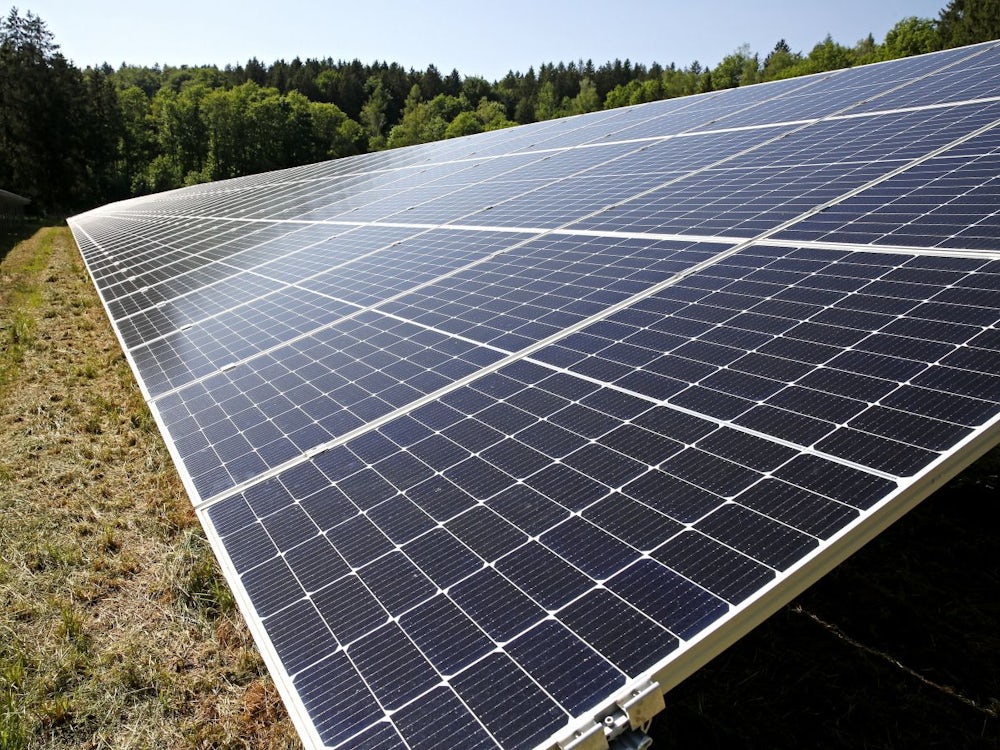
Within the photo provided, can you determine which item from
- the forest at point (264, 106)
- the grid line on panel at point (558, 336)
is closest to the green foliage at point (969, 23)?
the forest at point (264, 106)

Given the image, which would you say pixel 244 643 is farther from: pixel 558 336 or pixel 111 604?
pixel 558 336

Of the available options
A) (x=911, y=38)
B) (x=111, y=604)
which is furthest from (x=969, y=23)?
(x=111, y=604)

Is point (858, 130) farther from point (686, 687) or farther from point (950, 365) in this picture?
point (686, 687)

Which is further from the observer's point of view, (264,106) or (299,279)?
(264,106)

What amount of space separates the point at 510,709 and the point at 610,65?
583 feet

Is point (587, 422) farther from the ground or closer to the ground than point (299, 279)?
farther from the ground

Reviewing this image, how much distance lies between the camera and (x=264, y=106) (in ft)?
337

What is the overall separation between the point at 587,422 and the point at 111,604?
627 cm

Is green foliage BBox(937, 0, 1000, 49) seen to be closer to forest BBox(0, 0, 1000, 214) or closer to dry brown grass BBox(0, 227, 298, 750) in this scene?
forest BBox(0, 0, 1000, 214)

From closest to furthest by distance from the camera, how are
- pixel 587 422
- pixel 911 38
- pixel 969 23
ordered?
pixel 587 422
pixel 969 23
pixel 911 38

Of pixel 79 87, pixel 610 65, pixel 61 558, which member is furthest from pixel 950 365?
pixel 610 65

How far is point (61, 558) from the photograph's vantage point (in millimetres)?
8312

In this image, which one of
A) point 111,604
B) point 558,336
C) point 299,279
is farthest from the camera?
point 299,279

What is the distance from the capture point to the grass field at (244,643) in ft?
19.0
